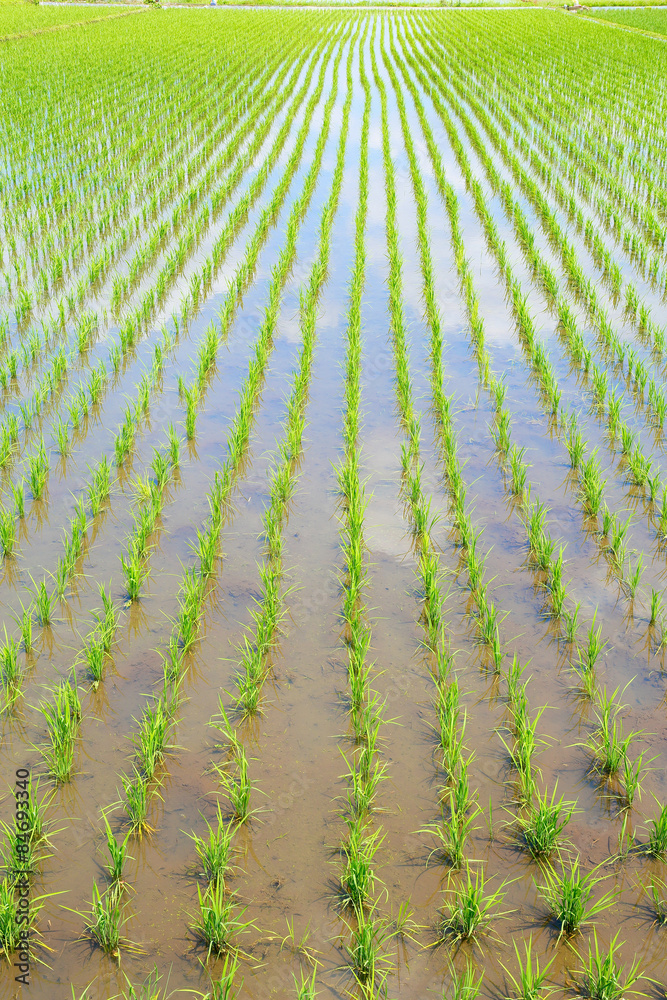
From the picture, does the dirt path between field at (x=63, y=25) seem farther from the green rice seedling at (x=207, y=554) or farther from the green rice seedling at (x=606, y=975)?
the green rice seedling at (x=606, y=975)

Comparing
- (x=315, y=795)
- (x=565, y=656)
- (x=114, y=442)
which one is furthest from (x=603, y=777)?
(x=114, y=442)

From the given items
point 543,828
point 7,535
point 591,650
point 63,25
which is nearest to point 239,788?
point 543,828

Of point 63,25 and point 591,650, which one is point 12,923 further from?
point 63,25

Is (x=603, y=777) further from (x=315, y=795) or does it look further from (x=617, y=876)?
(x=315, y=795)

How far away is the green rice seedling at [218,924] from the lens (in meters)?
2.15

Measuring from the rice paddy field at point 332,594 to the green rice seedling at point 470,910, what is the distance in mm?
12

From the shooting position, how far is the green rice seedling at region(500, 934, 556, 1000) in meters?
2.00

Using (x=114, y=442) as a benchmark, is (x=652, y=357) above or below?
above

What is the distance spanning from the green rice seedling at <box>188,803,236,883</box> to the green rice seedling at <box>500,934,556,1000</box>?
2.79 feet

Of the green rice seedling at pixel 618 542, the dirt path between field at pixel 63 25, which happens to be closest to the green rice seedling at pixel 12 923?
the green rice seedling at pixel 618 542

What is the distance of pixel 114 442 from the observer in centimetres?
462

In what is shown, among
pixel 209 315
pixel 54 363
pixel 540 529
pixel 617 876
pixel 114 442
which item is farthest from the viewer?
pixel 209 315

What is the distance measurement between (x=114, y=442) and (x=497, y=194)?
6.31m

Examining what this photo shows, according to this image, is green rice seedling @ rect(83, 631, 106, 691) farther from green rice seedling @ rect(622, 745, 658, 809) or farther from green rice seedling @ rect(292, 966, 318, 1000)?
green rice seedling @ rect(622, 745, 658, 809)
